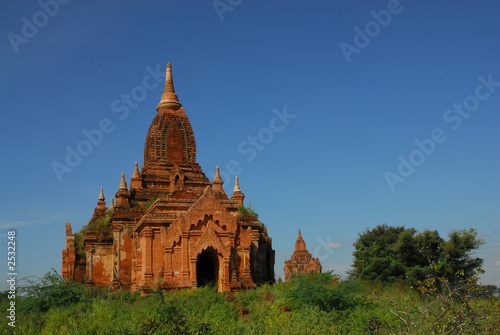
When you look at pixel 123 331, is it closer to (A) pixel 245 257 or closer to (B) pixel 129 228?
(A) pixel 245 257

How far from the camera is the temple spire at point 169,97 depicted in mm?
34250

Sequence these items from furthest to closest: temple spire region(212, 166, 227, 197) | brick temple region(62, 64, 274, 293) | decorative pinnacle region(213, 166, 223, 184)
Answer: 1. decorative pinnacle region(213, 166, 223, 184)
2. temple spire region(212, 166, 227, 197)
3. brick temple region(62, 64, 274, 293)

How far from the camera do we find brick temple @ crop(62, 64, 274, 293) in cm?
2416

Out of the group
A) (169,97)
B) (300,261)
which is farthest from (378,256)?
(300,261)

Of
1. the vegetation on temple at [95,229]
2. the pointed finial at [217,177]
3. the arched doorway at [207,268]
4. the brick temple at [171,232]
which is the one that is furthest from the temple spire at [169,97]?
the arched doorway at [207,268]

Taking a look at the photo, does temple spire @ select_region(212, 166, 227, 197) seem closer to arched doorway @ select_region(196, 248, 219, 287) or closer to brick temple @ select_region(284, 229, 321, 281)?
arched doorway @ select_region(196, 248, 219, 287)

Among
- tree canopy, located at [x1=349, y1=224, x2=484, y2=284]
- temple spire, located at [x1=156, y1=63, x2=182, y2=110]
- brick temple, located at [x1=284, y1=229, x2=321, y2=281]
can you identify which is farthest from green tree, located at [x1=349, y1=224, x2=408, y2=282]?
brick temple, located at [x1=284, y1=229, x2=321, y2=281]

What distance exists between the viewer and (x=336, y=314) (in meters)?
19.5

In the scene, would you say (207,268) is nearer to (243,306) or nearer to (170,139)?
(243,306)

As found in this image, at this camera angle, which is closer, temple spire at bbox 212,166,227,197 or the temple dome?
temple spire at bbox 212,166,227,197

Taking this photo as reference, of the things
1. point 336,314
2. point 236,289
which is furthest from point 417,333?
point 236,289

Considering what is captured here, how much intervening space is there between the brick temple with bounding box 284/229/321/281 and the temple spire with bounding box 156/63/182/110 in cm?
3375

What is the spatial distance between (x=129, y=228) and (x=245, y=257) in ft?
19.7

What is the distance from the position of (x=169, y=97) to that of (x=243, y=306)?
56.2 feet
